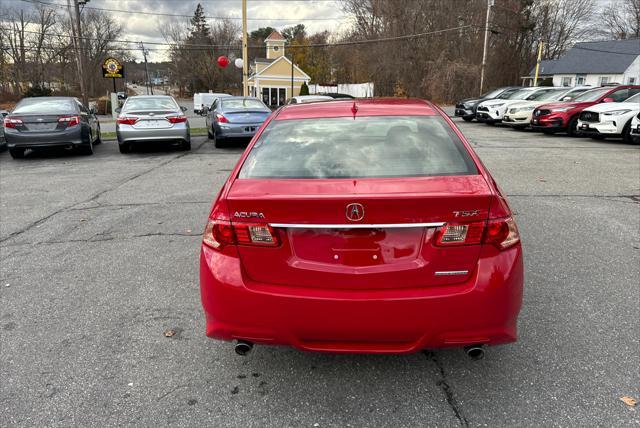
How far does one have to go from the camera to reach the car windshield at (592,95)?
16.1m

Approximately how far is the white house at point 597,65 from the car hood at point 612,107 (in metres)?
44.0

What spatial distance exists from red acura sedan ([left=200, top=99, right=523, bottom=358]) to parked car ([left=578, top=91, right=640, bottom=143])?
13.8 meters

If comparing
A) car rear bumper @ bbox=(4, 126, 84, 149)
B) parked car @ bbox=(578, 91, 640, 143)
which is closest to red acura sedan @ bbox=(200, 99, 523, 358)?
car rear bumper @ bbox=(4, 126, 84, 149)

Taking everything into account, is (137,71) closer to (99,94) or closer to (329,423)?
(99,94)

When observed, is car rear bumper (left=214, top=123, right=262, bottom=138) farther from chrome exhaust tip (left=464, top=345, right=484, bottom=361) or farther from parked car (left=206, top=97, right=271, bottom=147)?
chrome exhaust tip (left=464, top=345, right=484, bottom=361)

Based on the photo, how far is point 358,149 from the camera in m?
2.90

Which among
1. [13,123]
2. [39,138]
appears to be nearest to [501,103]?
[39,138]

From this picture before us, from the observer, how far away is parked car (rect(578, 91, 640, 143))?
45.1ft

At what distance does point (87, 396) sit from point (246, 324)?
1049mm

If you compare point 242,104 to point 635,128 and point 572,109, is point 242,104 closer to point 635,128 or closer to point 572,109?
point 572,109

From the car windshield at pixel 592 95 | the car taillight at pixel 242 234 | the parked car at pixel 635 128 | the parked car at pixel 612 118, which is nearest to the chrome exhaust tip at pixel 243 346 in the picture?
the car taillight at pixel 242 234

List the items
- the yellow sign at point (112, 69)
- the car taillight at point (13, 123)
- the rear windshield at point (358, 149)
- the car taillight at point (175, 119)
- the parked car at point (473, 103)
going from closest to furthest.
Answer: the rear windshield at point (358, 149) < the car taillight at point (13, 123) < the car taillight at point (175, 119) < the parked car at point (473, 103) < the yellow sign at point (112, 69)

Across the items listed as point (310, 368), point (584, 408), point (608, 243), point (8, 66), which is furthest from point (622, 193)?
point (8, 66)

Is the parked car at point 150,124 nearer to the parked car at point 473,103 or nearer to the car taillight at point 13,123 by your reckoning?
the car taillight at point 13,123
